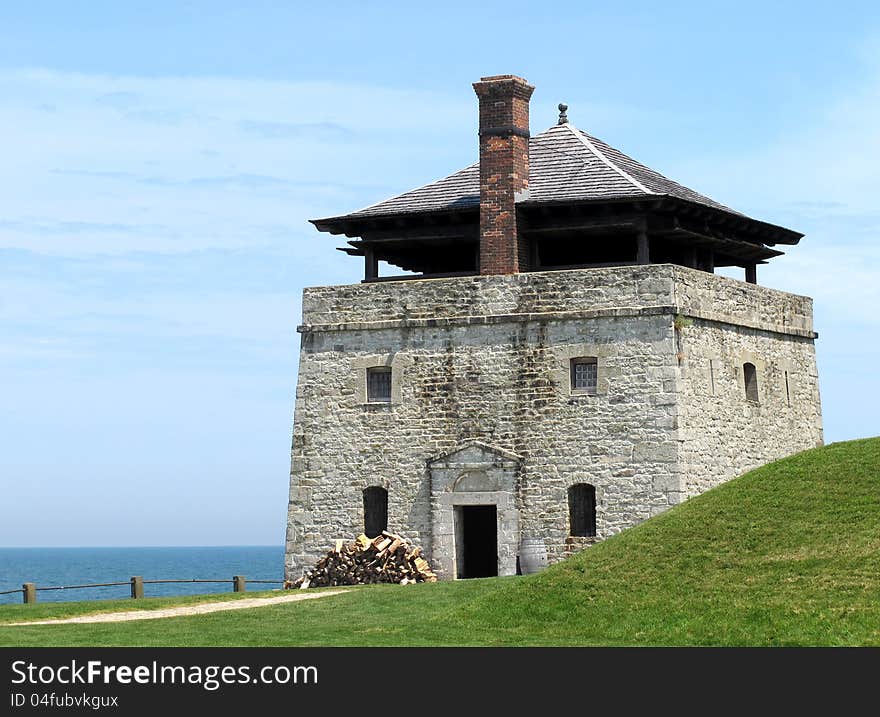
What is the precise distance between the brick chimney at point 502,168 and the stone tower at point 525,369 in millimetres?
45

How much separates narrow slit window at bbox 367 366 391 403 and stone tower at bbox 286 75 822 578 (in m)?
0.05

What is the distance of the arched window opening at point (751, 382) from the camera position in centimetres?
3734

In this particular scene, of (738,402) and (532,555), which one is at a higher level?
(738,402)

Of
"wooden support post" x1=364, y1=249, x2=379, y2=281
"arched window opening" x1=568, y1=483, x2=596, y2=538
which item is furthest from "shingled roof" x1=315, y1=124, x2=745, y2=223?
"arched window opening" x1=568, y1=483, x2=596, y2=538

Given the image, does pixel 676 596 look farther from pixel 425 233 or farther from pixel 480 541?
pixel 425 233

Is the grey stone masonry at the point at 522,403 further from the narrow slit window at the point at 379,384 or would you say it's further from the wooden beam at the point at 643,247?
the wooden beam at the point at 643,247

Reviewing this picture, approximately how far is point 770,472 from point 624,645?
9069 millimetres

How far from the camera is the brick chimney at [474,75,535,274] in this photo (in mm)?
36000

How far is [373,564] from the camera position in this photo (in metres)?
34.9

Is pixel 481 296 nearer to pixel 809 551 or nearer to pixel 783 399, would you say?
pixel 783 399

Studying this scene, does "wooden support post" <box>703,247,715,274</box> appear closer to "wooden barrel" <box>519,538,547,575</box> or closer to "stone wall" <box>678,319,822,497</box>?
"stone wall" <box>678,319,822,497</box>

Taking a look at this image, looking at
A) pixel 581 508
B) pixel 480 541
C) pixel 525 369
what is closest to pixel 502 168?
pixel 525 369

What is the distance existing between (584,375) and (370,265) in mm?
6577
